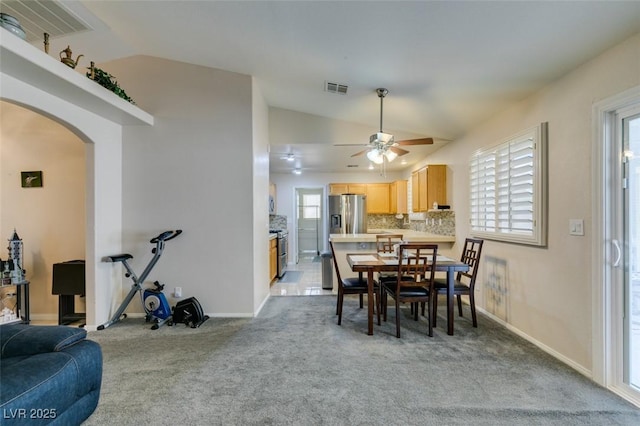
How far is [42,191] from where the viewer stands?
355cm

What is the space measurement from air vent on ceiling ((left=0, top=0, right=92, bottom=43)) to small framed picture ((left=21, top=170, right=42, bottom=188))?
151 centimetres

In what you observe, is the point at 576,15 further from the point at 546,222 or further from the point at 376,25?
the point at 546,222

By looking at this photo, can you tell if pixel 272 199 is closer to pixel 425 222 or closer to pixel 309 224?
pixel 309 224

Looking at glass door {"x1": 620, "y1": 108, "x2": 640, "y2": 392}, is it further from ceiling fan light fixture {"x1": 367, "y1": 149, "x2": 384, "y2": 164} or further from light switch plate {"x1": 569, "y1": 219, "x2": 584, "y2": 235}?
ceiling fan light fixture {"x1": 367, "y1": 149, "x2": 384, "y2": 164}

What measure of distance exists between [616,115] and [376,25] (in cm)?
180

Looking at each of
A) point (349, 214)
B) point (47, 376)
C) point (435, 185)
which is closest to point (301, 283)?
point (349, 214)

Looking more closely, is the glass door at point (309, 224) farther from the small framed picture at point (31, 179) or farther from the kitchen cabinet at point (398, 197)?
the small framed picture at point (31, 179)

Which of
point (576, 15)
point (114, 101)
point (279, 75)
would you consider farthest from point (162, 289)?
point (576, 15)

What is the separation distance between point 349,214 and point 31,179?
17.2ft

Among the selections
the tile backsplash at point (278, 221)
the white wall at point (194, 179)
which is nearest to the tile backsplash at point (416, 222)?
the tile backsplash at point (278, 221)

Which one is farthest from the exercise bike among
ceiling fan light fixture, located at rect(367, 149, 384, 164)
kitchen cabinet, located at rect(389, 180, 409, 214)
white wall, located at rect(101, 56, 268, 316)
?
kitchen cabinet, located at rect(389, 180, 409, 214)

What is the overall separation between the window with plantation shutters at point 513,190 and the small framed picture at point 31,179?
17.6 feet

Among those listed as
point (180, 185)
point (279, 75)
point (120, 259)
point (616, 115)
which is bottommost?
point (120, 259)

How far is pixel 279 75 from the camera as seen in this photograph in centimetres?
336
